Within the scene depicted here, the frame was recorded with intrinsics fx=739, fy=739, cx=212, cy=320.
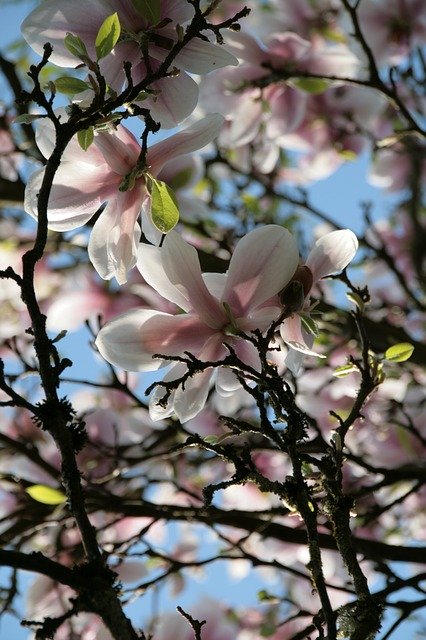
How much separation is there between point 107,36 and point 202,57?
0.12m

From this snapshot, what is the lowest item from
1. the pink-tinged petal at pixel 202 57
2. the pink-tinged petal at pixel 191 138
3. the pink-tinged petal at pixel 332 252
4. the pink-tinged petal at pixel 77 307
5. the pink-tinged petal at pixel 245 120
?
the pink-tinged petal at pixel 332 252

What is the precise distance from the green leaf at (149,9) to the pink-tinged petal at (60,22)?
43 mm

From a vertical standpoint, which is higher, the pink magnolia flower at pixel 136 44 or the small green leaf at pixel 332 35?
the small green leaf at pixel 332 35

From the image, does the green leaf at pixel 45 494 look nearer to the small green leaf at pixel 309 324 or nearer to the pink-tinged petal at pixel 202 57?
the small green leaf at pixel 309 324

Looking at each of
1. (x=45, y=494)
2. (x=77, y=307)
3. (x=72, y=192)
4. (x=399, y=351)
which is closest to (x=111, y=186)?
(x=72, y=192)

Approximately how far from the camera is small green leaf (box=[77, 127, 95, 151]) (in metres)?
0.69

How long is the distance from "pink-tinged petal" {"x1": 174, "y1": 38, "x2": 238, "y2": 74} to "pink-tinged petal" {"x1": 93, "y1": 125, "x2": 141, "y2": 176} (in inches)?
3.6

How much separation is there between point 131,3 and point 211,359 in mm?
375

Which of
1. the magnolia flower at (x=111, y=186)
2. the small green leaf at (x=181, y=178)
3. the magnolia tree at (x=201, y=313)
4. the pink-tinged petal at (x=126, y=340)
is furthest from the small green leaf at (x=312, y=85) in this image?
the pink-tinged petal at (x=126, y=340)

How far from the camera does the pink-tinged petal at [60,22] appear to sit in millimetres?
750

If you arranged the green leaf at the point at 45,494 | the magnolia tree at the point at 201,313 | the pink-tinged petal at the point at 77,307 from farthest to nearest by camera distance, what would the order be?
the pink-tinged petal at the point at 77,307 → the green leaf at the point at 45,494 → the magnolia tree at the point at 201,313

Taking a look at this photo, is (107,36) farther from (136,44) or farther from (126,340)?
(126,340)

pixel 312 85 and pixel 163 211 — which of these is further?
pixel 312 85

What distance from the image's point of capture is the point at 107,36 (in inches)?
26.9
